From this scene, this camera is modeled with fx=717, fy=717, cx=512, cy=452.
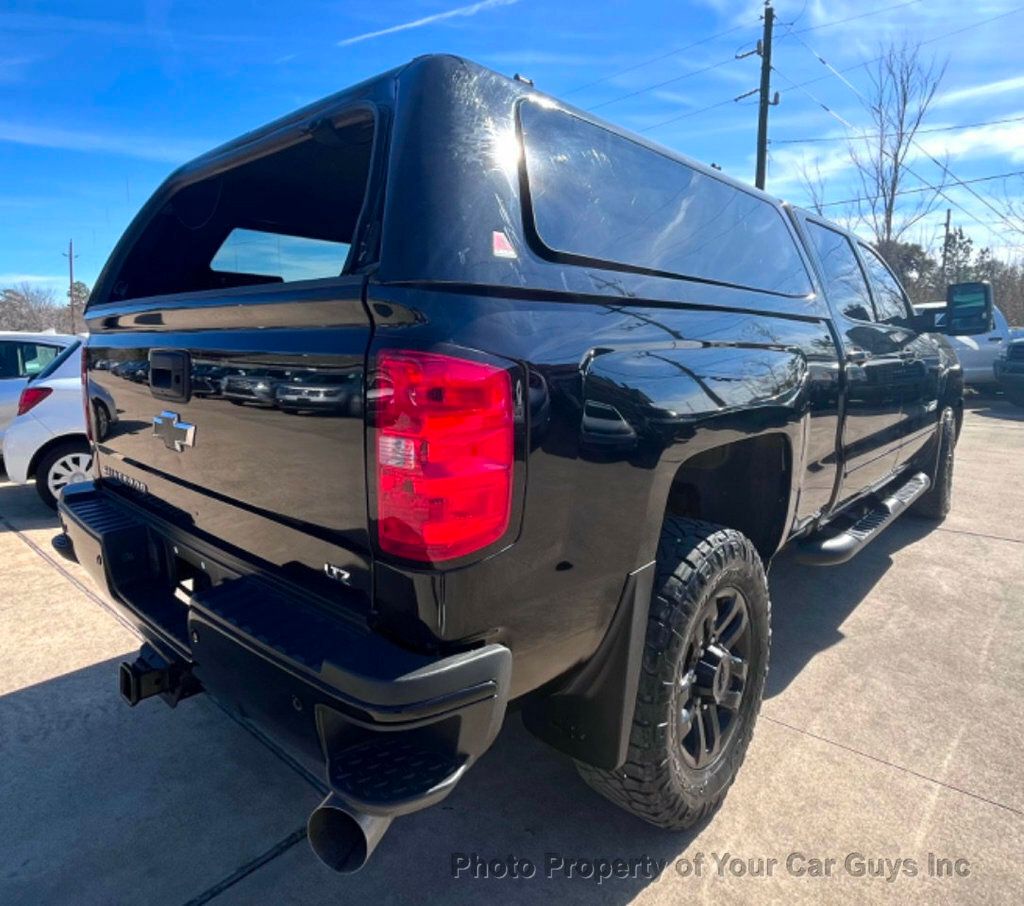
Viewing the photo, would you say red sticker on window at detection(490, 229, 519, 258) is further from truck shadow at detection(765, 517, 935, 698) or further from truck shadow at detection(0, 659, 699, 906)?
truck shadow at detection(765, 517, 935, 698)

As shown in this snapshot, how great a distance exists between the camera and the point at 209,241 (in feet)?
10.5

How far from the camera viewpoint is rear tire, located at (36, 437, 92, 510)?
5.92 metres

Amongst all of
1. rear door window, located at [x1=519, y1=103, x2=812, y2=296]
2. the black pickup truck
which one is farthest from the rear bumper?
rear door window, located at [x1=519, y1=103, x2=812, y2=296]

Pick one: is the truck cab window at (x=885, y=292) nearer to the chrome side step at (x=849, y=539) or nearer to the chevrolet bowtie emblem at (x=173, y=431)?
the chrome side step at (x=849, y=539)

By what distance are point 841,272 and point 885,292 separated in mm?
879

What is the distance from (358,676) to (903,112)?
21696 mm

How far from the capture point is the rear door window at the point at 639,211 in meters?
1.87

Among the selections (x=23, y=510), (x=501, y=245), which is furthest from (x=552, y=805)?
(x=23, y=510)

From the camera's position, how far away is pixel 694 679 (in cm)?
223

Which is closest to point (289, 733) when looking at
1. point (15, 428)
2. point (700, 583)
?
point (700, 583)

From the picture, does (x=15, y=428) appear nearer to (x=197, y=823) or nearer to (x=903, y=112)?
(x=197, y=823)

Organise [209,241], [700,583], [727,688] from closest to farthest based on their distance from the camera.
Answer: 1. [700,583]
2. [727,688]
3. [209,241]

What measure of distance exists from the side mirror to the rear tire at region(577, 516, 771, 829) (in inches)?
130

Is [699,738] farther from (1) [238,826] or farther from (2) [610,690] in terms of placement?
(1) [238,826]
